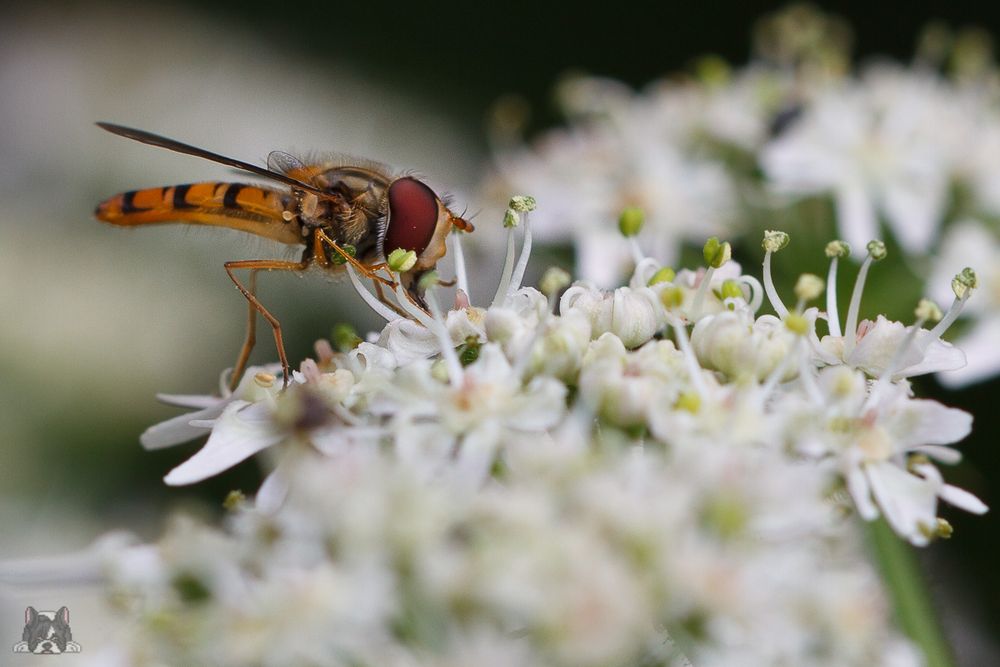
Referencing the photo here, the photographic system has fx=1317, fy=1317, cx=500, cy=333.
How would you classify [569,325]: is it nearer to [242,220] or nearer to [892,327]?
[892,327]

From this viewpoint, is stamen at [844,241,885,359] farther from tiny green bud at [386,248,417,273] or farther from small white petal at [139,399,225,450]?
small white petal at [139,399,225,450]

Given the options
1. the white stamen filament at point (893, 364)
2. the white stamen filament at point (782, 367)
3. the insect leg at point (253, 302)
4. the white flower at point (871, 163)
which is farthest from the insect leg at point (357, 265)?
the white flower at point (871, 163)

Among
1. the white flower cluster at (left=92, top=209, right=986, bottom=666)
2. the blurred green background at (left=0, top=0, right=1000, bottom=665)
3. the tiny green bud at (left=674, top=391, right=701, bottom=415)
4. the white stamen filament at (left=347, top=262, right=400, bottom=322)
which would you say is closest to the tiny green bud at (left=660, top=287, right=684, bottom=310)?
the white flower cluster at (left=92, top=209, right=986, bottom=666)

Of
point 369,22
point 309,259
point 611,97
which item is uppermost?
point 369,22

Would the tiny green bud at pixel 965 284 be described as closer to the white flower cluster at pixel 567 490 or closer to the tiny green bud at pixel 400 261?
the white flower cluster at pixel 567 490

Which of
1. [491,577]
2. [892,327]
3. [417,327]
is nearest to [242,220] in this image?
[417,327]

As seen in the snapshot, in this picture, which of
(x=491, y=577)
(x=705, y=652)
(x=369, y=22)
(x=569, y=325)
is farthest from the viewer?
(x=369, y=22)

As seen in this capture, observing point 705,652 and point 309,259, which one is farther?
point 309,259
